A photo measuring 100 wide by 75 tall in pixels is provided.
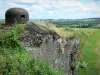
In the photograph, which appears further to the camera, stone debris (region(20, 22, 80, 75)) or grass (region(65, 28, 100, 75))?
grass (region(65, 28, 100, 75))

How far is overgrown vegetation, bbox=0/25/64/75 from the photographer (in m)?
12.5

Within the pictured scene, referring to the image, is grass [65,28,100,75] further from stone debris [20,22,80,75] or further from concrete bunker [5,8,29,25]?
concrete bunker [5,8,29,25]

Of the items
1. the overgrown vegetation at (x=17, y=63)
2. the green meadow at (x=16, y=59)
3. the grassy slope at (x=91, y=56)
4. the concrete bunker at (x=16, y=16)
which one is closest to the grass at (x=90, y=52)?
the grassy slope at (x=91, y=56)

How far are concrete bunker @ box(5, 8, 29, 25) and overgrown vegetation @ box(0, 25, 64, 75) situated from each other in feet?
31.7

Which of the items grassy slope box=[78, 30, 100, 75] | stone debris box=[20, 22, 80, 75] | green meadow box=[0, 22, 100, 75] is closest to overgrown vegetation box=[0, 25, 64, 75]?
green meadow box=[0, 22, 100, 75]

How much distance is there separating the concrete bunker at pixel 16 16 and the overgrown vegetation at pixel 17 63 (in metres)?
9.65

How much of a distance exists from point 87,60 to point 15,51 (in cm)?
2500

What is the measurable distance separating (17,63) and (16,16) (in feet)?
42.9

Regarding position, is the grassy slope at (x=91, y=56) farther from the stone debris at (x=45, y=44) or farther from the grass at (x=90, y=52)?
the stone debris at (x=45, y=44)

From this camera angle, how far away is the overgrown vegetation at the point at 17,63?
12513mm

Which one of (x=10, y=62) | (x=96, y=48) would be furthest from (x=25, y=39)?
(x=96, y=48)

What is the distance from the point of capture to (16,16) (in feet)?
83.6

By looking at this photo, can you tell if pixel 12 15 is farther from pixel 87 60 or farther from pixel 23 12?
pixel 87 60

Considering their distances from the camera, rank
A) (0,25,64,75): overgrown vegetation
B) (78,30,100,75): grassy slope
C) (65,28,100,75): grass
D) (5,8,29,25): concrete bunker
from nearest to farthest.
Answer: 1. (0,25,64,75): overgrown vegetation
2. (5,8,29,25): concrete bunker
3. (78,30,100,75): grassy slope
4. (65,28,100,75): grass
